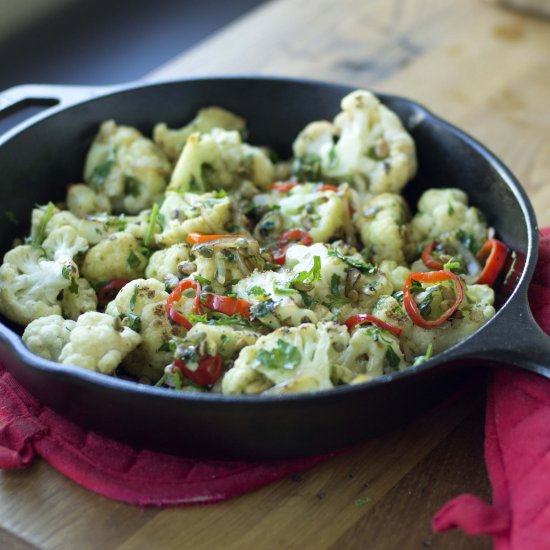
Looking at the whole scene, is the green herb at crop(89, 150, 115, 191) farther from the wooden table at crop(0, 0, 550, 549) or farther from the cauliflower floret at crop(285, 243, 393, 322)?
the wooden table at crop(0, 0, 550, 549)

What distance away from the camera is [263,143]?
3102 mm

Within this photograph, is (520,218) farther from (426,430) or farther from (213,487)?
(213,487)

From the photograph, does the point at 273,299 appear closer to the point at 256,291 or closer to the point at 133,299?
the point at 256,291

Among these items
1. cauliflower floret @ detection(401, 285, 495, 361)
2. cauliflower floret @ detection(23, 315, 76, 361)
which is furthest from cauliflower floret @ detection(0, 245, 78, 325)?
cauliflower floret @ detection(401, 285, 495, 361)

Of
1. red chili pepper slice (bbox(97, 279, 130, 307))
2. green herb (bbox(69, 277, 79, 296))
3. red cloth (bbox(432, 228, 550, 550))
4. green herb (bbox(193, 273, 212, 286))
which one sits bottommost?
red cloth (bbox(432, 228, 550, 550))

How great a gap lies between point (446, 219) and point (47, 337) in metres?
1.22

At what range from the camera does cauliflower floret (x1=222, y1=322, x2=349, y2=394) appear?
185 centimetres

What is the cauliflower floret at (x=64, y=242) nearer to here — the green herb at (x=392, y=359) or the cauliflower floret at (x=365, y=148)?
the cauliflower floret at (x=365, y=148)

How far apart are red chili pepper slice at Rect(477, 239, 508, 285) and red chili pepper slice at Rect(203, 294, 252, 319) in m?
0.71

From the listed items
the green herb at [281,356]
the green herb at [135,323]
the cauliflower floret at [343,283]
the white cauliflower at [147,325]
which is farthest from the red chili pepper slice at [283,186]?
the green herb at [281,356]

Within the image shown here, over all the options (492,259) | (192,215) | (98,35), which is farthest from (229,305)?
(98,35)

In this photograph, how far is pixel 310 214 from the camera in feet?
8.31

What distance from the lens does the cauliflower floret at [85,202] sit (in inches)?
107

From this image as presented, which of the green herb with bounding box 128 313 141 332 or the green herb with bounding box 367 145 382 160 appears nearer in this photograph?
the green herb with bounding box 128 313 141 332
